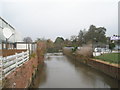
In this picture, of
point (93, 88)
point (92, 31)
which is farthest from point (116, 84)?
point (92, 31)

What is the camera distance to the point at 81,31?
162 feet

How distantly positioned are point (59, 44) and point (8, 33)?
4958 centimetres

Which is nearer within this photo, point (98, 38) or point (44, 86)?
point (44, 86)

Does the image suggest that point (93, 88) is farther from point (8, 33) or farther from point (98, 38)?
point (98, 38)

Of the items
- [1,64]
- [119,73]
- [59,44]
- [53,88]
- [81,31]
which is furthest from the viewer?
[59,44]

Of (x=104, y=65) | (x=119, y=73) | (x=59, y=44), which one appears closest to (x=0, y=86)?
(x=119, y=73)

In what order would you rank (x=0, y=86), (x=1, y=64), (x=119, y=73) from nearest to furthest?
(x=0, y=86), (x=1, y=64), (x=119, y=73)

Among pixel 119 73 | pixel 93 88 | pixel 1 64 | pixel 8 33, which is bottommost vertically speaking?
pixel 93 88

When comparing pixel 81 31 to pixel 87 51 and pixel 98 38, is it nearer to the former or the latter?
pixel 98 38

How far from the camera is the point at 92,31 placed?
37.8 meters

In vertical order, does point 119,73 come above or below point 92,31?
below

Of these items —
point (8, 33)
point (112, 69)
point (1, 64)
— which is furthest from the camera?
point (112, 69)

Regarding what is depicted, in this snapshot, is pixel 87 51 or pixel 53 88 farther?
pixel 87 51

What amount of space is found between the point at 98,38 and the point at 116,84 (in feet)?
93.7
